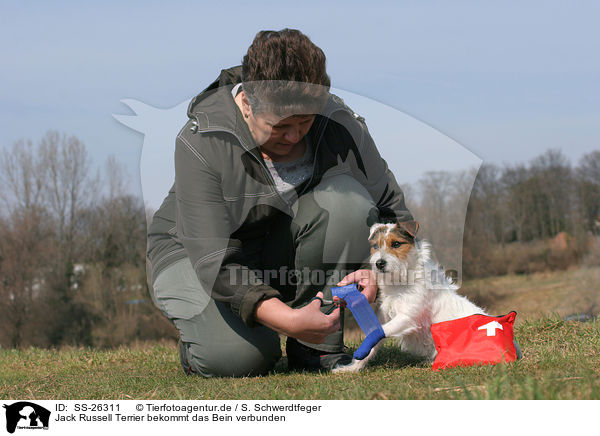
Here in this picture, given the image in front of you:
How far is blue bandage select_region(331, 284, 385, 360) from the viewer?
13.1ft

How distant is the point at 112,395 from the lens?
3609 millimetres

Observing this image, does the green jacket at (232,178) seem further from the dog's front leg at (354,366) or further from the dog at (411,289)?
the dog's front leg at (354,366)

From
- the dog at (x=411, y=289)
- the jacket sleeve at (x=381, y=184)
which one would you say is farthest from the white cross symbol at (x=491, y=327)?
the jacket sleeve at (x=381, y=184)

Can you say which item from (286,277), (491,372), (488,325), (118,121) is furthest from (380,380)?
(118,121)

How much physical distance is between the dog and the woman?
14 centimetres

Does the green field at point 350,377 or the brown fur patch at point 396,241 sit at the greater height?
the brown fur patch at point 396,241

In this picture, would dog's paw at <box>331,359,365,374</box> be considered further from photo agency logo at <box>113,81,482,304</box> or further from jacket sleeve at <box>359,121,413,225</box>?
jacket sleeve at <box>359,121,413,225</box>

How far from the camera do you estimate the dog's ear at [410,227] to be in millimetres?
4214

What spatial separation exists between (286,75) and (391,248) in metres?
1.63

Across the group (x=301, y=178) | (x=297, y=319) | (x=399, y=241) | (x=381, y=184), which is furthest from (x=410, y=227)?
(x=297, y=319)

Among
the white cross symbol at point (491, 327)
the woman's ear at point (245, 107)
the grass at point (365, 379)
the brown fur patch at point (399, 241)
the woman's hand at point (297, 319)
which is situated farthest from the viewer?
the brown fur patch at point (399, 241)

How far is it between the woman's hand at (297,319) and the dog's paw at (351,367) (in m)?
0.65
